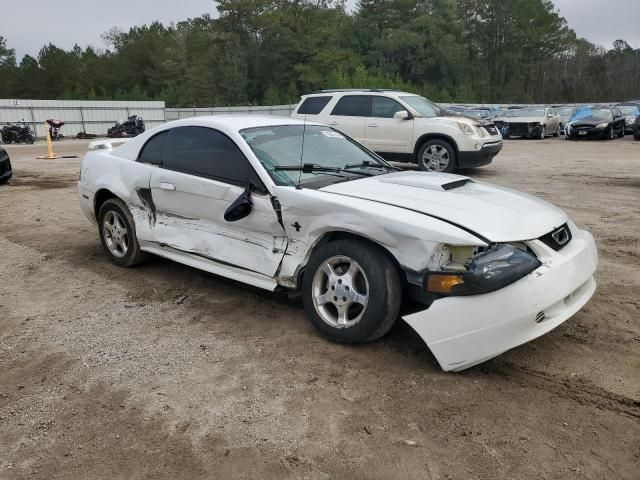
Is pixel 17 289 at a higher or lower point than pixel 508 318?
lower

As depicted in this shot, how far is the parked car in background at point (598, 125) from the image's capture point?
72.4ft

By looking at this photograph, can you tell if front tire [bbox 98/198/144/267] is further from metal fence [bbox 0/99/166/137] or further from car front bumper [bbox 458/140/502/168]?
metal fence [bbox 0/99/166/137]

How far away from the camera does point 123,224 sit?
17.3 feet

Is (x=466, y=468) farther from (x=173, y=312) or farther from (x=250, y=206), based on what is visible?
(x=173, y=312)

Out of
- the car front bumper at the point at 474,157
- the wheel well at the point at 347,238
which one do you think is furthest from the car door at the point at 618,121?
the wheel well at the point at 347,238

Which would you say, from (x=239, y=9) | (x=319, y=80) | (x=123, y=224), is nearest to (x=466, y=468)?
(x=123, y=224)

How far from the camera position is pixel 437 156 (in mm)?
11078

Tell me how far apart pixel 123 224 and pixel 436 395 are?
3.53 meters

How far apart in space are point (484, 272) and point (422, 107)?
904cm

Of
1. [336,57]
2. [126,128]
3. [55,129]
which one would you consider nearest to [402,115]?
[126,128]

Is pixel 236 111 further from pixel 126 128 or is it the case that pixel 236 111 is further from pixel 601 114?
pixel 601 114

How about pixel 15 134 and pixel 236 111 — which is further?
pixel 236 111

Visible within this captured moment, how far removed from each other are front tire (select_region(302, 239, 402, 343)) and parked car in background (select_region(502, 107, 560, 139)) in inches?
892

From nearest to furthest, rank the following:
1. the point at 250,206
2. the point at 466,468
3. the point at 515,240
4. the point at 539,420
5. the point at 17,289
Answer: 1. the point at 466,468
2. the point at 539,420
3. the point at 515,240
4. the point at 250,206
5. the point at 17,289
